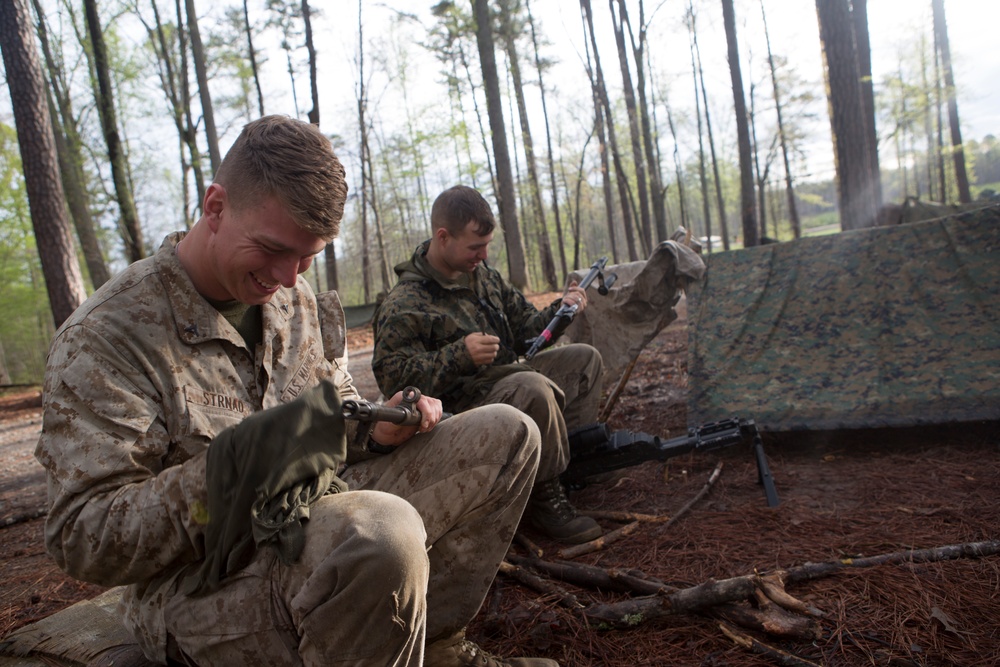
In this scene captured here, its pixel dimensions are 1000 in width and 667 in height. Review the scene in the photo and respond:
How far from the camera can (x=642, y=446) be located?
3.07m

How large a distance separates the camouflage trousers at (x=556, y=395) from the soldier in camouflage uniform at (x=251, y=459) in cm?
86

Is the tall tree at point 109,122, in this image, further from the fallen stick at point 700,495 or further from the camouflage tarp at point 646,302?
the fallen stick at point 700,495

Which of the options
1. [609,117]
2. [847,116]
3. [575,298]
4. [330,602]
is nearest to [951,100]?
[609,117]

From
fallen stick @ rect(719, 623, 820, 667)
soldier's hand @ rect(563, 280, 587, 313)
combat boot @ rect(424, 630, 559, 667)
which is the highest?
soldier's hand @ rect(563, 280, 587, 313)

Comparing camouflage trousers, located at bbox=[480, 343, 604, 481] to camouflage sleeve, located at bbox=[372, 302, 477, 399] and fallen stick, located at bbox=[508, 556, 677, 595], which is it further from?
fallen stick, located at bbox=[508, 556, 677, 595]

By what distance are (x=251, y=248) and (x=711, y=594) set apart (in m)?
1.74

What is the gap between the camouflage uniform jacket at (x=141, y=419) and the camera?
1280 millimetres

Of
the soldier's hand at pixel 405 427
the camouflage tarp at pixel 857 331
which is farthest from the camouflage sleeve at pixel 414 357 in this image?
the camouflage tarp at pixel 857 331

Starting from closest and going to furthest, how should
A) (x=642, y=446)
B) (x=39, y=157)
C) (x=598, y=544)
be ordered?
(x=598, y=544) → (x=642, y=446) → (x=39, y=157)

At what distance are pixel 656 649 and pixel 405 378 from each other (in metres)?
1.54

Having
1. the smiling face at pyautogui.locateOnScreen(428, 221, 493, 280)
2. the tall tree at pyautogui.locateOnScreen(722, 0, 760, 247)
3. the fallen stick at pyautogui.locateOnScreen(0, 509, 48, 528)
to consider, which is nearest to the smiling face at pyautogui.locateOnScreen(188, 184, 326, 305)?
the smiling face at pyautogui.locateOnScreen(428, 221, 493, 280)

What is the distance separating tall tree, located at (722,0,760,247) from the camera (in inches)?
463

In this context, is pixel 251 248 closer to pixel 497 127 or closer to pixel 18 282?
pixel 497 127

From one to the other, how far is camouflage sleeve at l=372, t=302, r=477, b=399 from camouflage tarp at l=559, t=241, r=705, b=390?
156 centimetres
